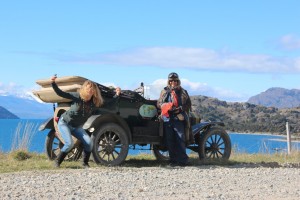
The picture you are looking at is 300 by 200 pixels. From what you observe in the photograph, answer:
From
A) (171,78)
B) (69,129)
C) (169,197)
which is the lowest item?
(169,197)

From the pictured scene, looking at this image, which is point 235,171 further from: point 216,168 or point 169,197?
point 169,197

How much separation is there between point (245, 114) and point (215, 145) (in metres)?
125

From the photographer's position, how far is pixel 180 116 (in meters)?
12.8

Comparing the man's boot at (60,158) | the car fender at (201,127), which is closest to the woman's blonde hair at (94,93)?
the man's boot at (60,158)

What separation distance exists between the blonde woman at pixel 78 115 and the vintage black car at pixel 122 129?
22cm

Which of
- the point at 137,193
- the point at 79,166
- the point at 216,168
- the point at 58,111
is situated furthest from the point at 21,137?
the point at 137,193

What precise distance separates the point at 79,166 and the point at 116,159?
35.2 inches

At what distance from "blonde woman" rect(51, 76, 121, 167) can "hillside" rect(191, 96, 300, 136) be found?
321ft

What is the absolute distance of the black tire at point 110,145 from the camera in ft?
39.2

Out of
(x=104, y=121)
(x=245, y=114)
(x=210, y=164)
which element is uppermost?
(x=245, y=114)

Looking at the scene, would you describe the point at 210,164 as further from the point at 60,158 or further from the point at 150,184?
the point at 150,184

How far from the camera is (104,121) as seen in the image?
12133 millimetres

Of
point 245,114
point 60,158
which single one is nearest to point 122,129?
point 60,158

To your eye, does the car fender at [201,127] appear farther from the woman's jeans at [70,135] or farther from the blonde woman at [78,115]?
the woman's jeans at [70,135]
